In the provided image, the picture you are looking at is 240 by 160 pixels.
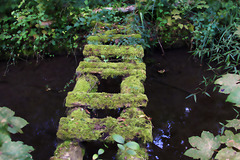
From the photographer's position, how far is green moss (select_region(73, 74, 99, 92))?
2.26m

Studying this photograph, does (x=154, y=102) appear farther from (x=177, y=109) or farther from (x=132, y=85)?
(x=132, y=85)

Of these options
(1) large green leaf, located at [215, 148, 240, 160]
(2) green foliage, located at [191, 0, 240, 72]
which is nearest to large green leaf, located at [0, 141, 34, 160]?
(1) large green leaf, located at [215, 148, 240, 160]

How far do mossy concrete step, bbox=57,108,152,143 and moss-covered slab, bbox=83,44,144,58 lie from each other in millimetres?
1163

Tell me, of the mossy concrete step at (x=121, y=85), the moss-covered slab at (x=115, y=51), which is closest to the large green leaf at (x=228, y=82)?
the mossy concrete step at (x=121, y=85)

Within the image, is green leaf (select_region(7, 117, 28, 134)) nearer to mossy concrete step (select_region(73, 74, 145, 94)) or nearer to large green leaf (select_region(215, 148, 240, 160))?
mossy concrete step (select_region(73, 74, 145, 94))

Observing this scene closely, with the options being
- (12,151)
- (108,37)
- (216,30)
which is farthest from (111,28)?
(12,151)

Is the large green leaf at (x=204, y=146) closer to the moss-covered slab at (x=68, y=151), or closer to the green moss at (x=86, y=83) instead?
the moss-covered slab at (x=68, y=151)

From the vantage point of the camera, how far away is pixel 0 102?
3.21m

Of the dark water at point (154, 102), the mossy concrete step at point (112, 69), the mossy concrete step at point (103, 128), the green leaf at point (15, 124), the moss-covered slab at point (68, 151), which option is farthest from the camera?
the dark water at point (154, 102)

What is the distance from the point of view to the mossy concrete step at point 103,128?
1.69 m

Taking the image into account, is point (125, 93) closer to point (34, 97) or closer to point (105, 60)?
point (105, 60)

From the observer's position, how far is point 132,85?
88.8 inches

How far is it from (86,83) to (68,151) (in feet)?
2.93

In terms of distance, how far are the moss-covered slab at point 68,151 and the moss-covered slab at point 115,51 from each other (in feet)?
4.88
